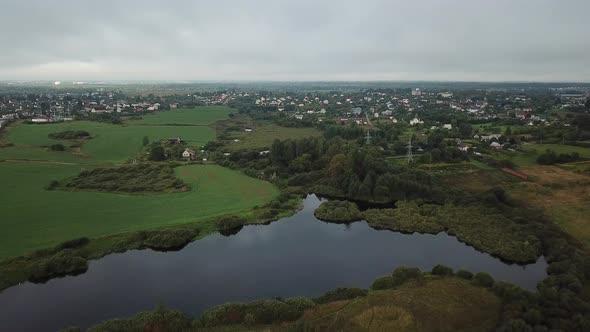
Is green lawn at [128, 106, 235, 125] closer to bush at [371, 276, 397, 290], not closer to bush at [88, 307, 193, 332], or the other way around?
bush at [371, 276, 397, 290]

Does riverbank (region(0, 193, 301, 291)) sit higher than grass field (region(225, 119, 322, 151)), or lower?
lower

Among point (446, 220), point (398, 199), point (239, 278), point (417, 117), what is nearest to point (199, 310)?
point (239, 278)

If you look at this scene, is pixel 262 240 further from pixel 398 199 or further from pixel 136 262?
pixel 398 199

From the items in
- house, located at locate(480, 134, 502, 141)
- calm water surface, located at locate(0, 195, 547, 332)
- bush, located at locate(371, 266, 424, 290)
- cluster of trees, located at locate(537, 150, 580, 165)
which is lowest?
calm water surface, located at locate(0, 195, 547, 332)

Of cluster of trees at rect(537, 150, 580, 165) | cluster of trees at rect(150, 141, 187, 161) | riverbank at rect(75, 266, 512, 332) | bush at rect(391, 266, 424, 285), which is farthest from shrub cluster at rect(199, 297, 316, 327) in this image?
cluster of trees at rect(537, 150, 580, 165)

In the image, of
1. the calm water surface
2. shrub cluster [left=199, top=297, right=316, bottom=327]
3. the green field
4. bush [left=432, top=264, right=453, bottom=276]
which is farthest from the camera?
the green field

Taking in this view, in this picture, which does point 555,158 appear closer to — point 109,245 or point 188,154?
point 188,154

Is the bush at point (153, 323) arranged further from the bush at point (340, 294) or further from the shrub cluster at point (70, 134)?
the shrub cluster at point (70, 134)
